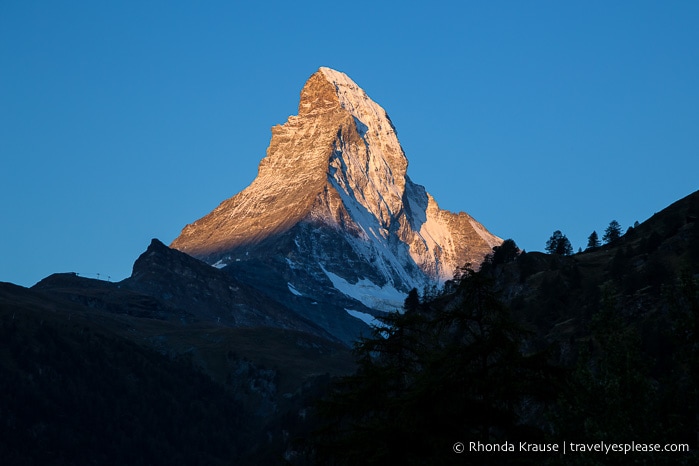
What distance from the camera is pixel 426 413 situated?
1508 inches

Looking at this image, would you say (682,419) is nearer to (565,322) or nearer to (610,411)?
(610,411)

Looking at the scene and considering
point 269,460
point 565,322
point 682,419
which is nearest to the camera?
point 682,419

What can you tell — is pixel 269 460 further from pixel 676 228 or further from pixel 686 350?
pixel 686 350

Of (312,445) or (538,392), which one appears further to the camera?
(312,445)

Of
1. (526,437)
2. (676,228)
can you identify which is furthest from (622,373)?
(676,228)

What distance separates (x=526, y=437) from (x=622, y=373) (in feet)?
14.2

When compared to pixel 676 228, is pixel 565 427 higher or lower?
lower

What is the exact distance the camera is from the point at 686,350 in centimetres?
3550

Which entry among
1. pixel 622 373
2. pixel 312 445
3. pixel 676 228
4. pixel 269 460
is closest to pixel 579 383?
pixel 622 373

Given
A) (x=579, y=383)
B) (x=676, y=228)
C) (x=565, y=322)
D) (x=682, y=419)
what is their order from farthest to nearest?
(x=676, y=228)
(x=565, y=322)
(x=579, y=383)
(x=682, y=419)

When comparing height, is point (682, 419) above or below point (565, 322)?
below

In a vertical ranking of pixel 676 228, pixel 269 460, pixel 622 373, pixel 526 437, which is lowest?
pixel 526 437

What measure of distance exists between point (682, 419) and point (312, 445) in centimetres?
1641

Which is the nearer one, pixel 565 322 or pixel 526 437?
pixel 526 437
